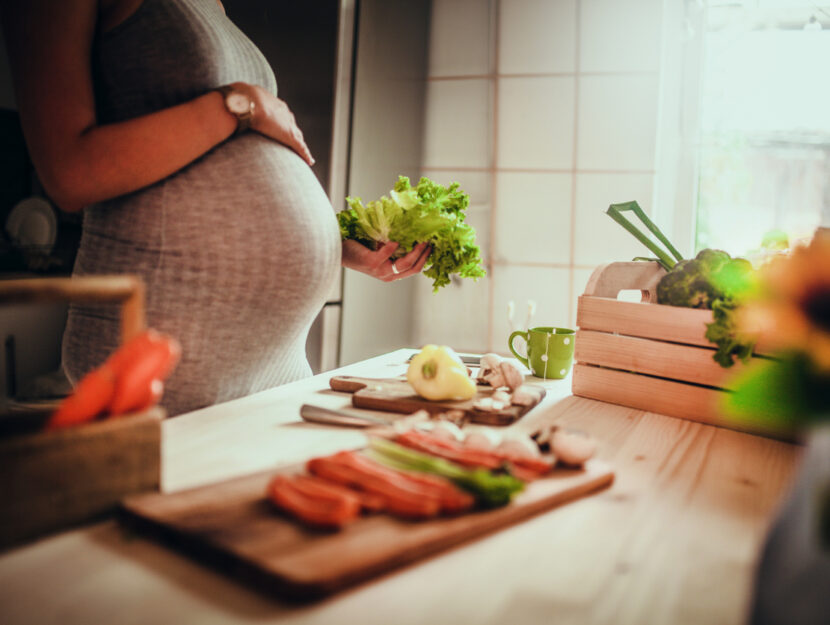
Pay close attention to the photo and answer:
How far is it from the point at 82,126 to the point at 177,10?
10.8 inches

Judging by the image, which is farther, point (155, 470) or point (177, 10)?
point (177, 10)

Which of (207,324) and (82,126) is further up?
(82,126)

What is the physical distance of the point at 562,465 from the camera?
0.79 meters

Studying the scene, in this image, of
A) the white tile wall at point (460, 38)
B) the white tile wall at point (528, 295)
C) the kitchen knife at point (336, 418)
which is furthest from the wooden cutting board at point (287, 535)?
the white tile wall at point (460, 38)

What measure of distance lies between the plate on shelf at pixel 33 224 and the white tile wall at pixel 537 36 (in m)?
2.33

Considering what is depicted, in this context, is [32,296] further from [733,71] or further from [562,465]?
[733,71]

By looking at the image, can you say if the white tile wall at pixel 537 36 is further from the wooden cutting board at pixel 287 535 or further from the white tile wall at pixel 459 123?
the wooden cutting board at pixel 287 535

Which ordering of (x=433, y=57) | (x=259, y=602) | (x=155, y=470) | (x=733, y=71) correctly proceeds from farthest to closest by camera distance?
(x=433, y=57), (x=733, y=71), (x=155, y=470), (x=259, y=602)

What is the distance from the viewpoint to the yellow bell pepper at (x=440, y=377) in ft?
3.58

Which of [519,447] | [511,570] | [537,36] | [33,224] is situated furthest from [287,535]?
[537,36]

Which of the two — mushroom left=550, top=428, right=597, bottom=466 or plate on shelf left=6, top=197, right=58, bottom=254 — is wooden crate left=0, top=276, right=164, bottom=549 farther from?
plate on shelf left=6, top=197, right=58, bottom=254

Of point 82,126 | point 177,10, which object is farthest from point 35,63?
point 177,10

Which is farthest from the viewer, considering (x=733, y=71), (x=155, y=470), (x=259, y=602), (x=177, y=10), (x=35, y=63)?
(x=733, y=71)

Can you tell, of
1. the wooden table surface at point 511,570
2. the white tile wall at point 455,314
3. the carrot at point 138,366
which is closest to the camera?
the wooden table surface at point 511,570
